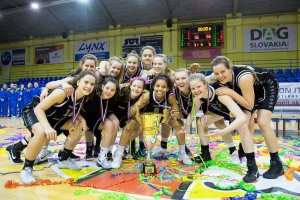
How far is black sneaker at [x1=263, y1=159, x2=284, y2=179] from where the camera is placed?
2.48 m

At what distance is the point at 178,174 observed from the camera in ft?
8.72

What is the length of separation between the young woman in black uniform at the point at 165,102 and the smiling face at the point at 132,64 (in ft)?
2.32

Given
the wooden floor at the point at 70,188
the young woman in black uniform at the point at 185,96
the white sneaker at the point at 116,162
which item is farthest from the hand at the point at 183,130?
the white sneaker at the point at 116,162

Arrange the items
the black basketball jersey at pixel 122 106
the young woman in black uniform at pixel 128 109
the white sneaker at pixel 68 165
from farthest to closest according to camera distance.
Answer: the black basketball jersey at pixel 122 106, the young woman in black uniform at pixel 128 109, the white sneaker at pixel 68 165

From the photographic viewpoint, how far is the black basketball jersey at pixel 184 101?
10.7 feet

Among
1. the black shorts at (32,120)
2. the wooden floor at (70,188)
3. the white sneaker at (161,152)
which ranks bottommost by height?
the wooden floor at (70,188)

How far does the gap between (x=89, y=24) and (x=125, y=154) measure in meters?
11.9

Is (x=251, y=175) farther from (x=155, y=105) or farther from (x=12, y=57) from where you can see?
(x=12, y=57)

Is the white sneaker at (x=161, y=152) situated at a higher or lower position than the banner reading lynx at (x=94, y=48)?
lower

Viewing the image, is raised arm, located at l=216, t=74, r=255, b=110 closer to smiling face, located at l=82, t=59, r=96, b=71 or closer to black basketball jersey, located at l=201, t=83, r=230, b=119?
black basketball jersey, located at l=201, t=83, r=230, b=119

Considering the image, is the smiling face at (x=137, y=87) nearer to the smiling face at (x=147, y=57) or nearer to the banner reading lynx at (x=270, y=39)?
the smiling face at (x=147, y=57)

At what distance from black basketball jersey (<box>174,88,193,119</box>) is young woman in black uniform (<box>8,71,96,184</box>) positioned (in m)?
1.09

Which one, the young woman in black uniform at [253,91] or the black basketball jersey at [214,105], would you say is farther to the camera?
the black basketball jersey at [214,105]

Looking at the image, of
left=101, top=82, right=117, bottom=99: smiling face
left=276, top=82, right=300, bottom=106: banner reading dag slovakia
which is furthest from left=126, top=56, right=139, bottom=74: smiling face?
left=276, top=82, right=300, bottom=106: banner reading dag slovakia
